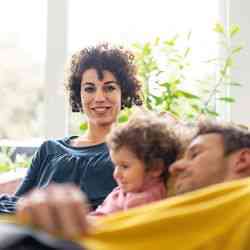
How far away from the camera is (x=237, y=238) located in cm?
84

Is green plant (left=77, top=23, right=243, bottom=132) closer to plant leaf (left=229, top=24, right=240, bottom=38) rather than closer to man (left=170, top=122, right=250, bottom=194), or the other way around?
plant leaf (left=229, top=24, right=240, bottom=38)

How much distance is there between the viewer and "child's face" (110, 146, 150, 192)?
168 cm

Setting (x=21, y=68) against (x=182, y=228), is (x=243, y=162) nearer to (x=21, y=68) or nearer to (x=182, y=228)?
(x=182, y=228)

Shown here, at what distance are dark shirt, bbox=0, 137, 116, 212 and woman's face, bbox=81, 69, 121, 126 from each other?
12 cm

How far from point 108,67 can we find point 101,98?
0.51 feet

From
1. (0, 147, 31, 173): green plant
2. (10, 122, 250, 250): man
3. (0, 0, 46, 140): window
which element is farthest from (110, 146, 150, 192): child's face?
(0, 0, 46, 140): window

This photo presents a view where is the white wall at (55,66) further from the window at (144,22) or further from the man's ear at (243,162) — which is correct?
the man's ear at (243,162)

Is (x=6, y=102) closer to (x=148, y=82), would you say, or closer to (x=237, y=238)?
(x=148, y=82)

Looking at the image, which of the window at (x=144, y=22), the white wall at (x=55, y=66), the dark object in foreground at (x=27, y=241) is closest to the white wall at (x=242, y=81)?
the window at (x=144, y=22)

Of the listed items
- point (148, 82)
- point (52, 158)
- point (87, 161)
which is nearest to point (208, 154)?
point (87, 161)

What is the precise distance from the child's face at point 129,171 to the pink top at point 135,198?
0.07ft

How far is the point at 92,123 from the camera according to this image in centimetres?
226

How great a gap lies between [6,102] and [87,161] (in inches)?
73.2

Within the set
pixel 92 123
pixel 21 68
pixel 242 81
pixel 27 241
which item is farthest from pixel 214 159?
pixel 21 68
